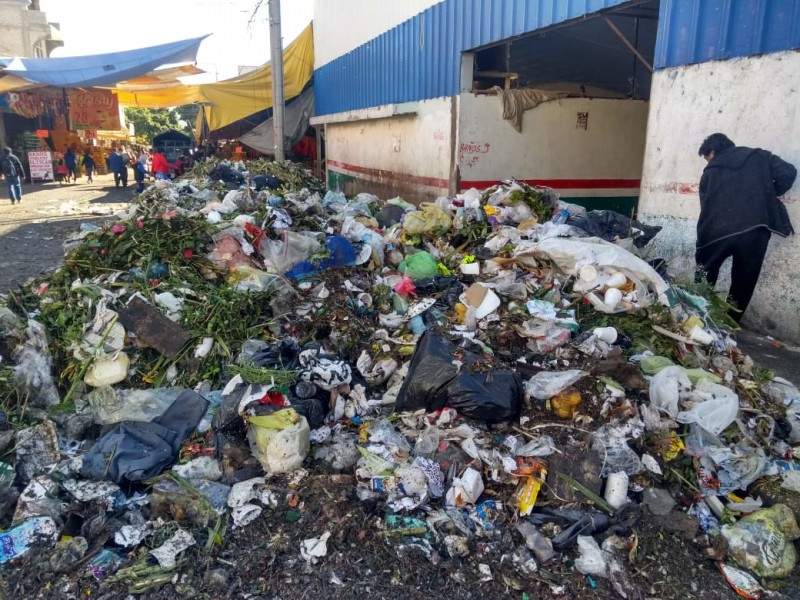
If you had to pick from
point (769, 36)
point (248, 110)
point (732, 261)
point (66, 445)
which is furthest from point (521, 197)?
point (248, 110)

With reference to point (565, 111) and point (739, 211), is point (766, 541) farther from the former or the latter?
point (565, 111)

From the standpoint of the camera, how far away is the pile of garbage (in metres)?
2.40

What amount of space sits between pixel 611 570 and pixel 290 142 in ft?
53.8

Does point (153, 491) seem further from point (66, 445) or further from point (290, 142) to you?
point (290, 142)

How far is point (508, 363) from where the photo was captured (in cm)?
325

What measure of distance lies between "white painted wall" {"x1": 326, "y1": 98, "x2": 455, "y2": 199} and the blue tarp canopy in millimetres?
5174

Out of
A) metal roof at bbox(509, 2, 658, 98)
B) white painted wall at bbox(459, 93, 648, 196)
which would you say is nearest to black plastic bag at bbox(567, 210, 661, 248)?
white painted wall at bbox(459, 93, 648, 196)

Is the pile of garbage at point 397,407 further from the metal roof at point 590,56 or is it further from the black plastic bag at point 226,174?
the black plastic bag at point 226,174

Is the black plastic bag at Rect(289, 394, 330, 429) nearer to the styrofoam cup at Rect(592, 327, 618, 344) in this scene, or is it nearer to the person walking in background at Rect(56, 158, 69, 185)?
the styrofoam cup at Rect(592, 327, 618, 344)

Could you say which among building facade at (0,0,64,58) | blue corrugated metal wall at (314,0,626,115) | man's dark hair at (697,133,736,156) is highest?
building facade at (0,0,64,58)

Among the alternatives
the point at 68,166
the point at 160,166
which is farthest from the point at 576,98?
the point at 68,166

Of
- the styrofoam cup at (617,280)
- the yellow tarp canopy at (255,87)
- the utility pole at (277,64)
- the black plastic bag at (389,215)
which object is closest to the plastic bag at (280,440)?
the styrofoam cup at (617,280)

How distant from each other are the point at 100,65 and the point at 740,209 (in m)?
15.4

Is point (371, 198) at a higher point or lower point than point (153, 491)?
higher
